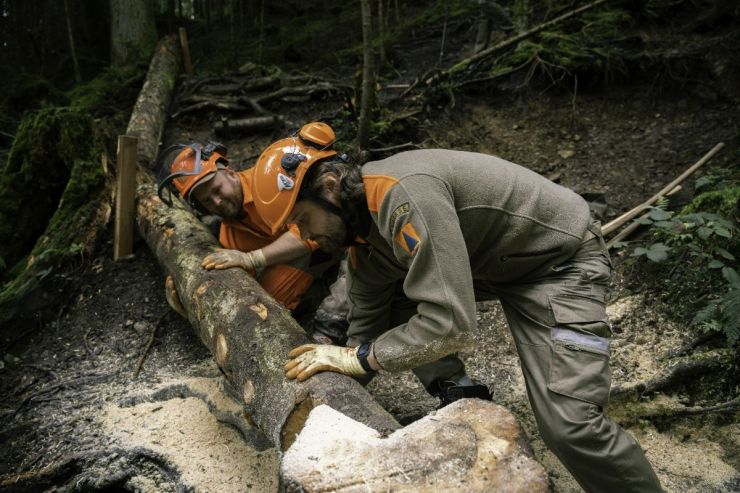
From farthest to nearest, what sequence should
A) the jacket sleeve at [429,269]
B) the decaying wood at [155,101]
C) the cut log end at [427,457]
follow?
the decaying wood at [155,101]
the jacket sleeve at [429,269]
the cut log end at [427,457]

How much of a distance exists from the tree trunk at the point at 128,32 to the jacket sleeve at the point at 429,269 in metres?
7.44

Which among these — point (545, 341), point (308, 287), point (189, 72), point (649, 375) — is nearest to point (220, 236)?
point (308, 287)

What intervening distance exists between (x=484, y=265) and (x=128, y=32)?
7.76m

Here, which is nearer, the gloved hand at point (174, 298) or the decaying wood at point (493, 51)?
the gloved hand at point (174, 298)

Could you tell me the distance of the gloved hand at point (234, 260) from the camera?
9.79 ft

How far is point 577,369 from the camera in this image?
80.4 inches

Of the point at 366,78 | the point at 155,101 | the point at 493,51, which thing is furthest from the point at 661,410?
the point at 155,101

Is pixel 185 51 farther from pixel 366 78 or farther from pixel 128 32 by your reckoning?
pixel 366 78

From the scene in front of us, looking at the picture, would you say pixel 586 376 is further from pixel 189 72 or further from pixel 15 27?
pixel 15 27

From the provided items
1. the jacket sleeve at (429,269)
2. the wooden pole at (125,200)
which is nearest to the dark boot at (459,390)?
the jacket sleeve at (429,269)

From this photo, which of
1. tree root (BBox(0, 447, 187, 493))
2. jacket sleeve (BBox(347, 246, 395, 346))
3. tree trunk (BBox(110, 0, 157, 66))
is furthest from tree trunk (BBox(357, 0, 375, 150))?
tree trunk (BBox(110, 0, 157, 66))

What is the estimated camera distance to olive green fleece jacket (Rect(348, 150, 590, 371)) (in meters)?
1.88

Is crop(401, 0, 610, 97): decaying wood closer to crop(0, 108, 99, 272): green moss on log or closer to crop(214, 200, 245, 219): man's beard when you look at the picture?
crop(214, 200, 245, 219): man's beard

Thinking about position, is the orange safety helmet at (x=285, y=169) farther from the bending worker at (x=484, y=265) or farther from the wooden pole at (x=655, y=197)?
the wooden pole at (x=655, y=197)
